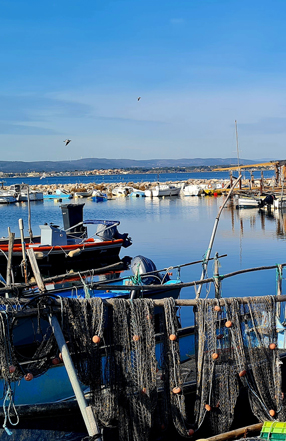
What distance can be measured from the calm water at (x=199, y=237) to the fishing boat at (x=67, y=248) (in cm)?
262

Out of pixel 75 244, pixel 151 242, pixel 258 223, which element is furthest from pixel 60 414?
pixel 258 223

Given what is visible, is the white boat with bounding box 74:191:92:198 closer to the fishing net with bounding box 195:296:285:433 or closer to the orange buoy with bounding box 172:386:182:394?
the fishing net with bounding box 195:296:285:433

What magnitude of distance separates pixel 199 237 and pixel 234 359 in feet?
91.2

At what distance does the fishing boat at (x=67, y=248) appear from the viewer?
23.0 metres

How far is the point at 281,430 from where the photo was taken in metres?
6.36

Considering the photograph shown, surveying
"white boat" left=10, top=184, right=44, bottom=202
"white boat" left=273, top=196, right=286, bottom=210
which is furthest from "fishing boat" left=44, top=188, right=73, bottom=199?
"white boat" left=273, top=196, right=286, bottom=210

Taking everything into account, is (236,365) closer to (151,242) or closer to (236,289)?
(236,289)

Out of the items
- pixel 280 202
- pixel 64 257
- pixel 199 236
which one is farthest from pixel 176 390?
pixel 280 202

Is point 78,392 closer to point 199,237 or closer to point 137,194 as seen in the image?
point 199,237

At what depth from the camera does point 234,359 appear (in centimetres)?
689

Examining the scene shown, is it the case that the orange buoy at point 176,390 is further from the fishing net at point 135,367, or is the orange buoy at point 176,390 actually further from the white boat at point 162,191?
the white boat at point 162,191

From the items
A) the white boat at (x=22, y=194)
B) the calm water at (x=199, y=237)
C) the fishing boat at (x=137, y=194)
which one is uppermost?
the white boat at (x=22, y=194)

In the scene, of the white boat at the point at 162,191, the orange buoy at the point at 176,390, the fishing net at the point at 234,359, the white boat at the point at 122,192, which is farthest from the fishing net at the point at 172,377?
the white boat at the point at 122,192

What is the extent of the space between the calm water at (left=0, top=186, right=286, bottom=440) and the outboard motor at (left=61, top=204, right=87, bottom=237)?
309 cm
